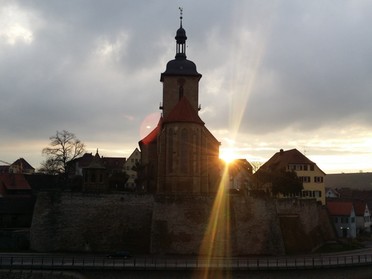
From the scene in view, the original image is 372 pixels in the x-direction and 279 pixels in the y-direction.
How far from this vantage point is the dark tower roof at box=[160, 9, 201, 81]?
60.8m

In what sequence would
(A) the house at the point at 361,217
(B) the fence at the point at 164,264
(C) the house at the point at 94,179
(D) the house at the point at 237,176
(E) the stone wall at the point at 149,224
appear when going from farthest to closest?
(A) the house at the point at 361,217, (D) the house at the point at 237,176, (C) the house at the point at 94,179, (E) the stone wall at the point at 149,224, (B) the fence at the point at 164,264

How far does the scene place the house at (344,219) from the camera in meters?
60.9

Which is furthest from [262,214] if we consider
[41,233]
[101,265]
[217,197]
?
[41,233]

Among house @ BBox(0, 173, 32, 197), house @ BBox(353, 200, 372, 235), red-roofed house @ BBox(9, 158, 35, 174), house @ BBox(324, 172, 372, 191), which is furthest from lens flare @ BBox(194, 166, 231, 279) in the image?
house @ BBox(324, 172, 372, 191)

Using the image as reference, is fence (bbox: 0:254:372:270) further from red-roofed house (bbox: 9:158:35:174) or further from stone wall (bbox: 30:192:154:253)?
red-roofed house (bbox: 9:158:35:174)

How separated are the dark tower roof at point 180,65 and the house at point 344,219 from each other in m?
28.0

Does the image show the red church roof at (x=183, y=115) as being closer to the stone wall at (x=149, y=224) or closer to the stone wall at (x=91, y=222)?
the stone wall at (x=149, y=224)

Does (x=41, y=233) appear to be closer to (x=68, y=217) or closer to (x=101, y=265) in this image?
(x=68, y=217)

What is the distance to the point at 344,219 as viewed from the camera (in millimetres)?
61344

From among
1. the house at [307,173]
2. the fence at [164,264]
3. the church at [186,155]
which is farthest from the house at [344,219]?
the fence at [164,264]

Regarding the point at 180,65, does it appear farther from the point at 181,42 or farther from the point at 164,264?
the point at 164,264

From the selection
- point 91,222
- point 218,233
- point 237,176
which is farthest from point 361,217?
point 91,222

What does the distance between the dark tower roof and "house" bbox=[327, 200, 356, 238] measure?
28.0 metres

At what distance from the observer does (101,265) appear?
114 ft
